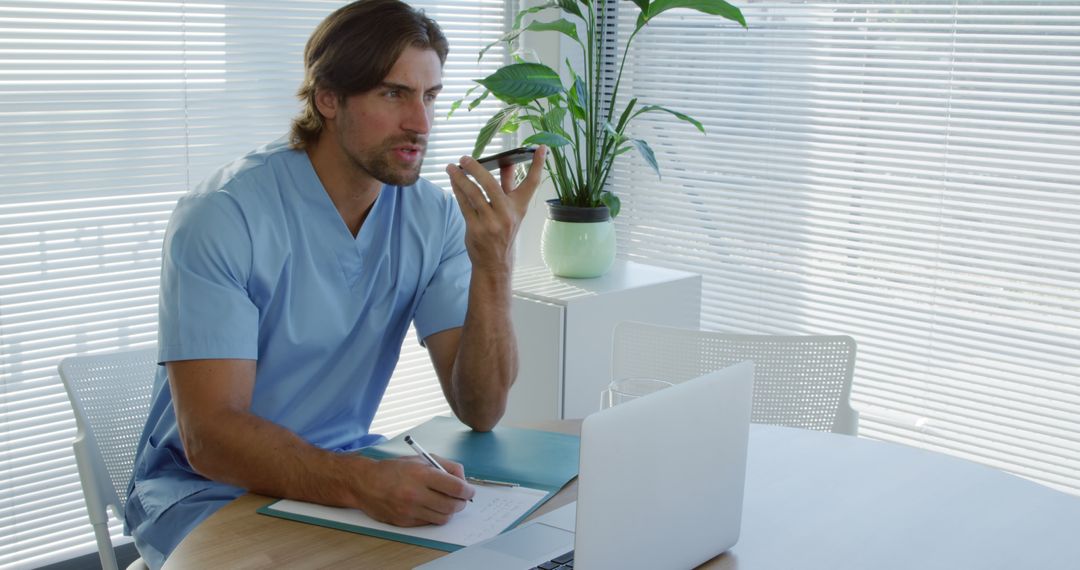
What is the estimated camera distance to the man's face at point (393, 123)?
188 centimetres

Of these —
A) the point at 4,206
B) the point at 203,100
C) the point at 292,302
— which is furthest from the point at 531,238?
the point at 292,302

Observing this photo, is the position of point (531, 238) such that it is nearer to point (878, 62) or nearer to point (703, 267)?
point (703, 267)

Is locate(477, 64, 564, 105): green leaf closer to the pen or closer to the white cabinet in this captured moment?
the white cabinet

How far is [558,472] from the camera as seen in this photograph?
1523 mm

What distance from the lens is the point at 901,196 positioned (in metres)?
3.04

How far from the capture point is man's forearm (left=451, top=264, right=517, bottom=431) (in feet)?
6.10

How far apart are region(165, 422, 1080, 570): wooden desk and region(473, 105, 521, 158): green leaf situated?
5.30 feet

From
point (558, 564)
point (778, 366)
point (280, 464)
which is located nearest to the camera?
point (558, 564)

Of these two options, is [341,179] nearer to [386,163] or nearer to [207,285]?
[386,163]

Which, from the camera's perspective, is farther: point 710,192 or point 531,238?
point 531,238

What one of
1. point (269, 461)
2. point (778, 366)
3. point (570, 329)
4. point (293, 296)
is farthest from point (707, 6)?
point (269, 461)

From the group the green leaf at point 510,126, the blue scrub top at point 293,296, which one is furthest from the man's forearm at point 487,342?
the green leaf at point 510,126

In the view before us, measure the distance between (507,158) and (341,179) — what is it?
0.33m

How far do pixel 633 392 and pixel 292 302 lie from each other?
2.58ft
